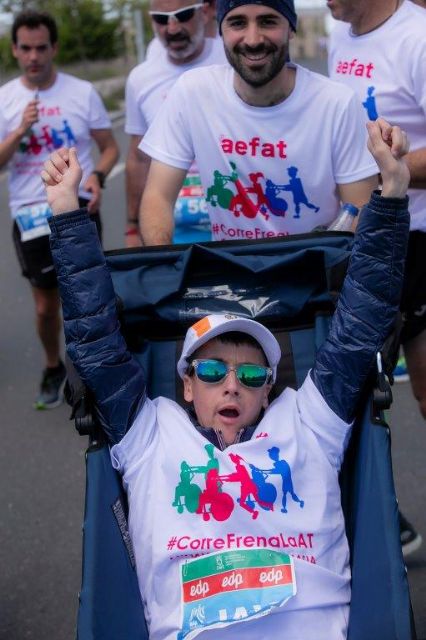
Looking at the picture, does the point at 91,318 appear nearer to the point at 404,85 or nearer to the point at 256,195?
the point at 256,195

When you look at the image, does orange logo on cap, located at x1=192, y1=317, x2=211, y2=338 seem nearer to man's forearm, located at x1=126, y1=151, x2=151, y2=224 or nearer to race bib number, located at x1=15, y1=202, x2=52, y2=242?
man's forearm, located at x1=126, y1=151, x2=151, y2=224

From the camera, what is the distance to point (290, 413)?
2.87m

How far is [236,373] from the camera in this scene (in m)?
2.87

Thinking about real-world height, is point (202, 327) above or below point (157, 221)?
below

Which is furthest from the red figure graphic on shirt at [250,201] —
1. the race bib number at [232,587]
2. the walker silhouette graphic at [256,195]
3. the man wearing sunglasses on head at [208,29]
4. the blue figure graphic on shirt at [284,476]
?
the man wearing sunglasses on head at [208,29]

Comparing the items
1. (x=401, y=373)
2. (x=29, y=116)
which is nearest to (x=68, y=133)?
(x=29, y=116)

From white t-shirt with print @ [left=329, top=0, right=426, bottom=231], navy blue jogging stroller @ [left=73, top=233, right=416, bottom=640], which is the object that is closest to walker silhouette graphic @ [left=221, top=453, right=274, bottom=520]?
navy blue jogging stroller @ [left=73, top=233, right=416, bottom=640]

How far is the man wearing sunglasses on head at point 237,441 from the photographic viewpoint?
247 cm

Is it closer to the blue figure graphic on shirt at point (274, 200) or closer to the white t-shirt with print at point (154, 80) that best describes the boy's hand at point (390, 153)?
the blue figure graphic on shirt at point (274, 200)

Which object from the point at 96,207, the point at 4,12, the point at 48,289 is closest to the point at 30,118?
the point at 96,207

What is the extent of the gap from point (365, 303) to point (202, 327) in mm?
515

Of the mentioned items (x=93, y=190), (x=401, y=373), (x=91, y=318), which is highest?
(x=91, y=318)

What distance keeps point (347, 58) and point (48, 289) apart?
7.57 feet

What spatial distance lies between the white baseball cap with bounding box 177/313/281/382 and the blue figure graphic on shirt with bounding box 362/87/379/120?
1.14 m
